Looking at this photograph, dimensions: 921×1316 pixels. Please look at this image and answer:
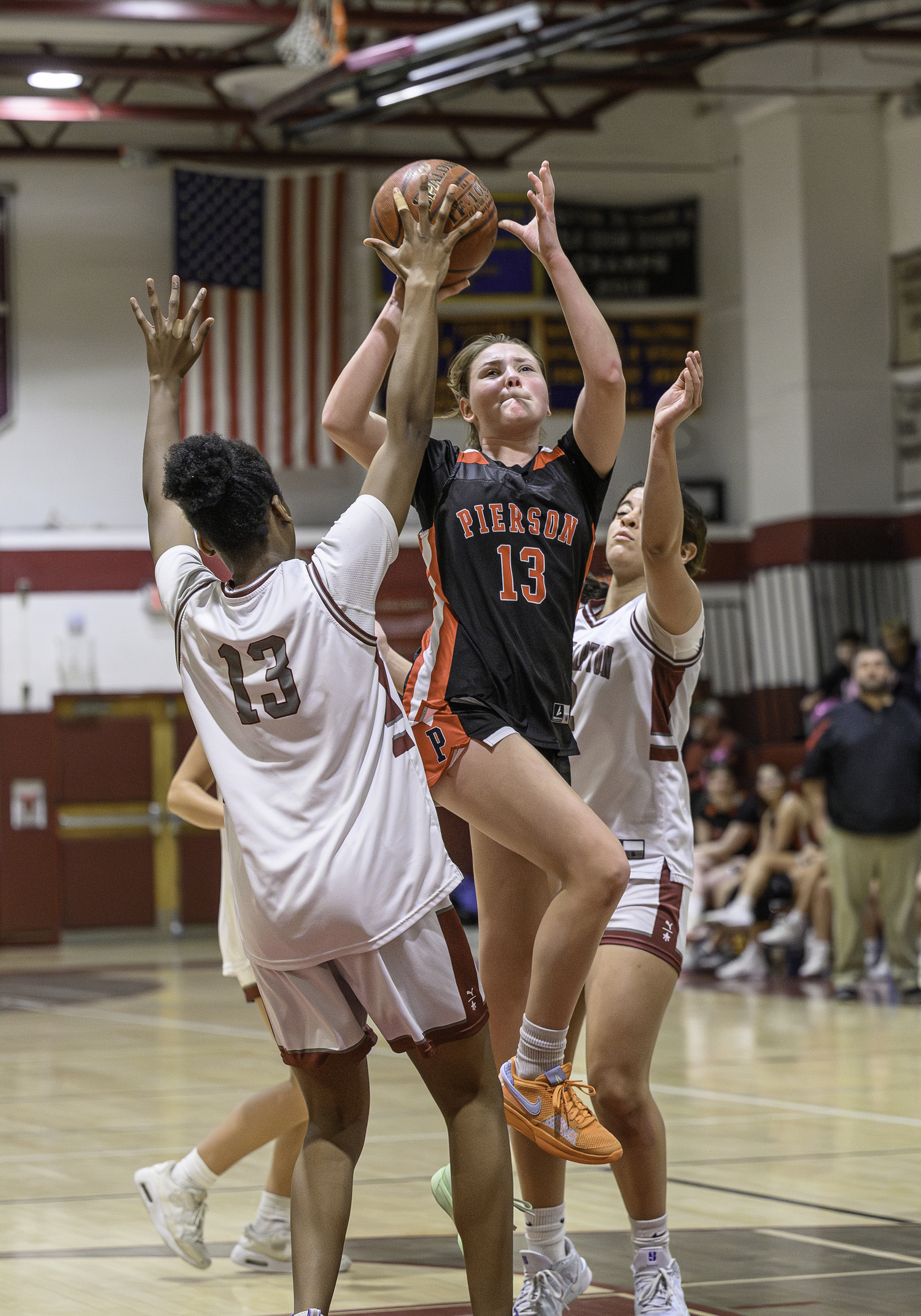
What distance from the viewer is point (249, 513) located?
3.47 m

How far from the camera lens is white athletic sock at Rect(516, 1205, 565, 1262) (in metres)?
4.17

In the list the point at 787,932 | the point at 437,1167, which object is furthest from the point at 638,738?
the point at 787,932

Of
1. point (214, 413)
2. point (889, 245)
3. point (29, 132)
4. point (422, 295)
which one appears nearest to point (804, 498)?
point (889, 245)

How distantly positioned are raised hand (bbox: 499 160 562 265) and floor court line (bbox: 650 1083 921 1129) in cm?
413

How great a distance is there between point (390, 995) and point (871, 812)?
818cm

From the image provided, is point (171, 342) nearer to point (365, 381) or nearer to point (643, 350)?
point (365, 381)

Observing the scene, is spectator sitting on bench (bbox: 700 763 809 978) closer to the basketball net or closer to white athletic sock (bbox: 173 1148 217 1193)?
the basketball net

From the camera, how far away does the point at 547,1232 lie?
13.7 feet

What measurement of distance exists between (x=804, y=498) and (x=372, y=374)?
46.2 ft

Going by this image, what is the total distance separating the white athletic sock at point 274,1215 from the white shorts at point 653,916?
4.52 ft

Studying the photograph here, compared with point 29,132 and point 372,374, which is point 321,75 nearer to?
point 29,132

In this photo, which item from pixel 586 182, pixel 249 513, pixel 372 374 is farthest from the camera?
pixel 586 182

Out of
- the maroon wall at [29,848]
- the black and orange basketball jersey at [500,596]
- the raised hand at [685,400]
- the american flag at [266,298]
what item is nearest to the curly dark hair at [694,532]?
the raised hand at [685,400]

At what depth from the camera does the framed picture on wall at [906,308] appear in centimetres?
1734
